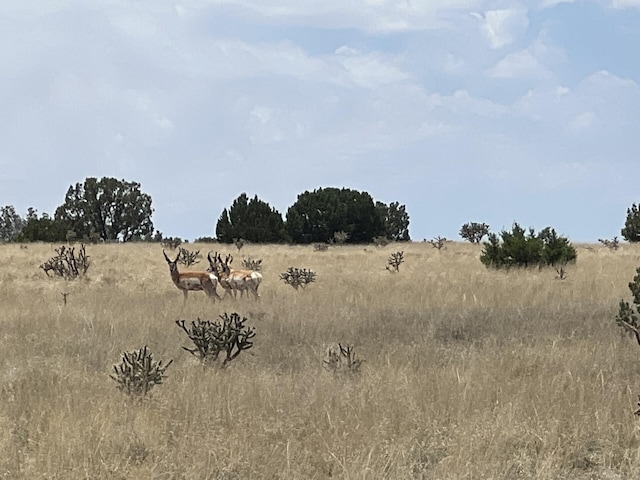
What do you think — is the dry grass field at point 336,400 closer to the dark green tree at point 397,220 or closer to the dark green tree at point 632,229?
the dark green tree at point 632,229

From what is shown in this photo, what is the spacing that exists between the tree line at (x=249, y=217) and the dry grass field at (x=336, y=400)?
44814mm

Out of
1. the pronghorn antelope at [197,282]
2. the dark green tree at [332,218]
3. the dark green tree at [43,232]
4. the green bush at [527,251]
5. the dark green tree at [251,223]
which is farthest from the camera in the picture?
the dark green tree at [332,218]

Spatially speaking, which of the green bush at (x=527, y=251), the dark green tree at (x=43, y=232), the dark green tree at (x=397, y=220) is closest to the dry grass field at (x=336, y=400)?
the green bush at (x=527, y=251)

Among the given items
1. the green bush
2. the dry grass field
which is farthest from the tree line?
the dry grass field

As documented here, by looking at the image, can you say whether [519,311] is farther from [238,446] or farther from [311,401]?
[238,446]

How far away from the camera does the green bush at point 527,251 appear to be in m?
21.3

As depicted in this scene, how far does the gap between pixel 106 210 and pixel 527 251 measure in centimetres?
4936

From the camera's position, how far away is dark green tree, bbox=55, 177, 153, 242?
6238 centimetres

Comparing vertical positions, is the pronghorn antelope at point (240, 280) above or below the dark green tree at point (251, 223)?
below

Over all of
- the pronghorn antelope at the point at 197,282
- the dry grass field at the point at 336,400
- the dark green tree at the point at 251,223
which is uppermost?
the dark green tree at the point at 251,223

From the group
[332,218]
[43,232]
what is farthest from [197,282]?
[332,218]

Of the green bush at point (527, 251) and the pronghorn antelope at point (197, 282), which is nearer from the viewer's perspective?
the pronghorn antelope at point (197, 282)

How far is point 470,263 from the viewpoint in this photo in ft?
83.8

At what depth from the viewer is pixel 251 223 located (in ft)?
182
